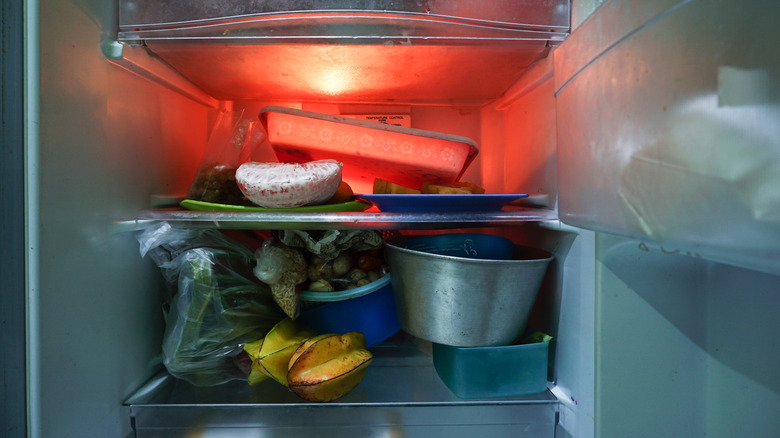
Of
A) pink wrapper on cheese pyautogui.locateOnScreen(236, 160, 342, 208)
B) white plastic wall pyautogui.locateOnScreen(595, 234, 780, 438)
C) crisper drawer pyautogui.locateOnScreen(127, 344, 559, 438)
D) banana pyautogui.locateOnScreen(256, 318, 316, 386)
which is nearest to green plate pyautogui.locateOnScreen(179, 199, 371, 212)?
pink wrapper on cheese pyautogui.locateOnScreen(236, 160, 342, 208)

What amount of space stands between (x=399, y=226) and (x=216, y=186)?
0.43 m

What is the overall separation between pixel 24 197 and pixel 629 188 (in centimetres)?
83

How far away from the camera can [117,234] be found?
2.24 ft

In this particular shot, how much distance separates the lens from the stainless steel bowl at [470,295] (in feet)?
2.20

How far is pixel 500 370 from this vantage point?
699 mm

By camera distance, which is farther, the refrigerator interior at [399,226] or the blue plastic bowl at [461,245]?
the blue plastic bowl at [461,245]

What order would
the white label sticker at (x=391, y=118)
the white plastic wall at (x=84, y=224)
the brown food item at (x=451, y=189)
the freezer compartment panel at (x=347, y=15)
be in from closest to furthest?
the white plastic wall at (x=84, y=224) < the freezer compartment panel at (x=347, y=15) < the brown food item at (x=451, y=189) < the white label sticker at (x=391, y=118)

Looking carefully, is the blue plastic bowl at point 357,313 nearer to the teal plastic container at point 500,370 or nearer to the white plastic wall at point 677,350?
the teal plastic container at point 500,370

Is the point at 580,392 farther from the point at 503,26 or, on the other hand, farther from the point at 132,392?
the point at 132,392

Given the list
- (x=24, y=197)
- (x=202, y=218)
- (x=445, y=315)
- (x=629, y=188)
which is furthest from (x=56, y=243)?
(x=629, y=188)

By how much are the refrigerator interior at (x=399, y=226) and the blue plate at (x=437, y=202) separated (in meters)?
0.05

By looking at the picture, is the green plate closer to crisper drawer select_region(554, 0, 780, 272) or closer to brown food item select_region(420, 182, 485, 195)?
brown food item select_region(420, 182, 485, 195)

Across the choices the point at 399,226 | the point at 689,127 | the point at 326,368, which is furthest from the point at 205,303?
the point at 689,127

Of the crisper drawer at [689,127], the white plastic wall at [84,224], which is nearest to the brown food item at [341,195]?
the white plastic wall at [84,224]
